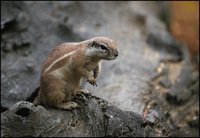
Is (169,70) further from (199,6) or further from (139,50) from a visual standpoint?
(199,6)

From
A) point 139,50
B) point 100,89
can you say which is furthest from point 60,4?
point 100,89

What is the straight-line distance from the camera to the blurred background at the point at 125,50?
8656 mm

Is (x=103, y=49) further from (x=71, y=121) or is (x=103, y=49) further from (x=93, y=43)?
(x=71, y=121)

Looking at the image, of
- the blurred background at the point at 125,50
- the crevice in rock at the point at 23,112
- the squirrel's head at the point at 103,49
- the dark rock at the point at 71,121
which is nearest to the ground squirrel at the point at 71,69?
the squirrel's head at the point at 103,49

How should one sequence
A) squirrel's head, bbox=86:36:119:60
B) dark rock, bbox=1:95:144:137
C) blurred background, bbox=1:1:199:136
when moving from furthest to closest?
blurred background, bbox=1:1:199:136 < squirrel's head, bbox=86:36:119:60 < dark rock, bbox=1:95:144:137

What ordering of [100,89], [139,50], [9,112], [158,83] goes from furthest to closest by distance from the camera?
[139,50], [158,83], [100,89], [9,112]

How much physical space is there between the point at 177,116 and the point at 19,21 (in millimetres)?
3645

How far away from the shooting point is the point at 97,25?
408 inches

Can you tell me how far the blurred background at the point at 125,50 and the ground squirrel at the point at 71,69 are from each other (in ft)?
4.71

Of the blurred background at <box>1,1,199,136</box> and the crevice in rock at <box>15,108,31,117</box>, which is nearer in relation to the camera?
the crevice in rock at <box>15,108,31,117</box>

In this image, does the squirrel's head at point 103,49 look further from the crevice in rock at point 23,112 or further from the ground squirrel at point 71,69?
the crevice in rock at point 23,112

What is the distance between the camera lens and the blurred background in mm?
8656

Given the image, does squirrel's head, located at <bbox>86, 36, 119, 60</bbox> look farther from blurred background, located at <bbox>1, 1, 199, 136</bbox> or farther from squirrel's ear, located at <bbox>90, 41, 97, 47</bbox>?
blurred background, located at <bbox>1, 1, 199, 136</bbox>

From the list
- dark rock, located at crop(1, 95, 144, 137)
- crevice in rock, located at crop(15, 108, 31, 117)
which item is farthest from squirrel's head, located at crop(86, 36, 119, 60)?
crevice in rock, located at crop(15, 108, 31, 117)
